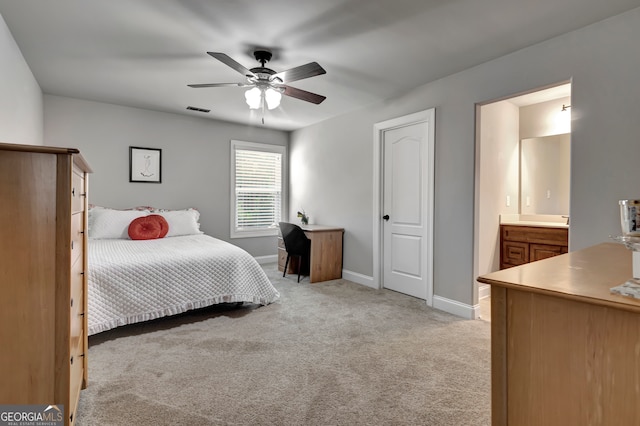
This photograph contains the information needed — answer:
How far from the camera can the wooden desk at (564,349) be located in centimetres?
Answer: 82

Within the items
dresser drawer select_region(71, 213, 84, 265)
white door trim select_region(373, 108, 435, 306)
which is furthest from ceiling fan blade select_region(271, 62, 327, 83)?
dresser drawer select_region(71, 213, 84, 265)

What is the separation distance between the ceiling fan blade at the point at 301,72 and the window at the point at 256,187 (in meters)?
2.88

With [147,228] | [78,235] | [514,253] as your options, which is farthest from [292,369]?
[514,253]

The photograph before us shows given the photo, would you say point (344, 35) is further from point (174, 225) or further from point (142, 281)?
point (174, 225)

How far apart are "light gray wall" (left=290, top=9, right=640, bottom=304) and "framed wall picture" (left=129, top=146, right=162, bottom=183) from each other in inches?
90.8

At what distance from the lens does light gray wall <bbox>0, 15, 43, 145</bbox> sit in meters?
2.38

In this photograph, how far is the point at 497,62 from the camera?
2844 mm

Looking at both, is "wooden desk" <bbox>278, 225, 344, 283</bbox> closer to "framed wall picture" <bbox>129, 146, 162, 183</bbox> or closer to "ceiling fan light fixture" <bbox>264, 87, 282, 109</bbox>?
"ceiling fan light fixture" <bbox>264, 87, 282, 109</bbox>

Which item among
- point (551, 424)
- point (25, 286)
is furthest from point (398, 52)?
point (25, 286)

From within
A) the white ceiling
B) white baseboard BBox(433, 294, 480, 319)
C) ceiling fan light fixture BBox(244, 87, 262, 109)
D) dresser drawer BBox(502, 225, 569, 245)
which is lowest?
white baseboard BBox(433, 294, 480, 319)

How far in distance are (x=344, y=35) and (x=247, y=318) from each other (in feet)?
8.45

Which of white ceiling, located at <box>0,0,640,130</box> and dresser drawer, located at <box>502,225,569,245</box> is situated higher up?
white ceiling, located at <box>0,0,640,130</box>

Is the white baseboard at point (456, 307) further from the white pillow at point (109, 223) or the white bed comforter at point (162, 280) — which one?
the white pillow at point (109, 223)

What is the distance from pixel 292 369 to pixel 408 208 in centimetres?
233
